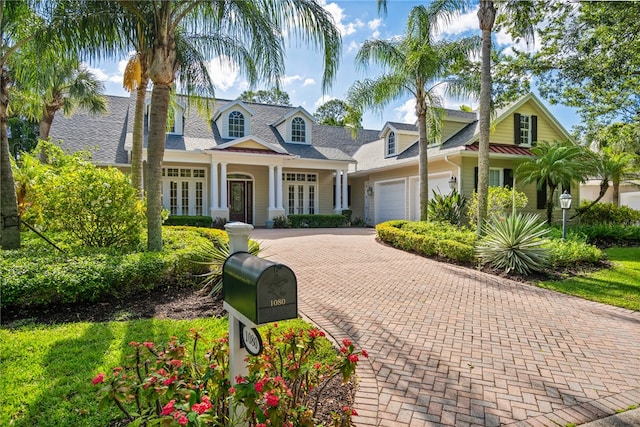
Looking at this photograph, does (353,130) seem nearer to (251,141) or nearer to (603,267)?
(251,141)

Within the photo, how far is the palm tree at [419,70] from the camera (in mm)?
12781

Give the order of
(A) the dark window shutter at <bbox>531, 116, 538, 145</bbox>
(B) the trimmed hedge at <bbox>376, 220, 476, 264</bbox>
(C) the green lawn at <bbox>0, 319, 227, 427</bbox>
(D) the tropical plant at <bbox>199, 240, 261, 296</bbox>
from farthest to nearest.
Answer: (A) the dark window shutter at <bbox>531, 116, 538, 145</bbox> → (B) the trimmed hedge at <bbox>376, 220, 476, 264</bbox> → (D) the tropical plant at <bbox>199, 240, 261, 296</bbox> → (C) the green lawn at <bbox>0, 319, 227, 427</bbox>

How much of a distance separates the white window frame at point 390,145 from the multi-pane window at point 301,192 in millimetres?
4278

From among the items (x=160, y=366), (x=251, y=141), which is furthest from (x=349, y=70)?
(x=160, y=366)

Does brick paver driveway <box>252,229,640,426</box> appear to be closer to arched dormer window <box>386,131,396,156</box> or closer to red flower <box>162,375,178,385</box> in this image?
red flower <box>162,375,178,385</box>

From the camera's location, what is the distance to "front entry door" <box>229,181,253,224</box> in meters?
20.1

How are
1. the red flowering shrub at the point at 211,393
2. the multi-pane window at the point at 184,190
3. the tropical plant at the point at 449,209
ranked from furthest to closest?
the multi-pane window at the point at 184,190 < the tropical plant at the point at 449,209 < the red flowering shrub at the point at 211,393

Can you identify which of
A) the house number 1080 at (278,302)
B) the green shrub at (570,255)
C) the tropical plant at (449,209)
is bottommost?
the green shrub at (570,255)

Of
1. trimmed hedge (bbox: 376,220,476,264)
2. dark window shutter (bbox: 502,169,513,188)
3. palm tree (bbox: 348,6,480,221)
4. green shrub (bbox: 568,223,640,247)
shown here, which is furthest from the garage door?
green shrub (bbox: 568,223,640,247)

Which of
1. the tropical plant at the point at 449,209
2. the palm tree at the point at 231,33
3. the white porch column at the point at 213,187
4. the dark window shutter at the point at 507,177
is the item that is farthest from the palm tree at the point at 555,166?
the white porch column at the point at 213,187

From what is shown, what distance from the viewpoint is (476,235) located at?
9.95 metres

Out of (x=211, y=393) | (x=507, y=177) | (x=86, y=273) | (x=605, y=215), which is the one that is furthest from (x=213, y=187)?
(x=605, y=215)

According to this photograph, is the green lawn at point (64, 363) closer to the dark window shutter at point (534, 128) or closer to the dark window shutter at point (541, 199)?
the dark window shutter at point (541, 199)

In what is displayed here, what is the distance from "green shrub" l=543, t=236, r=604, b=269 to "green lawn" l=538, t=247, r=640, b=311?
438 mm
